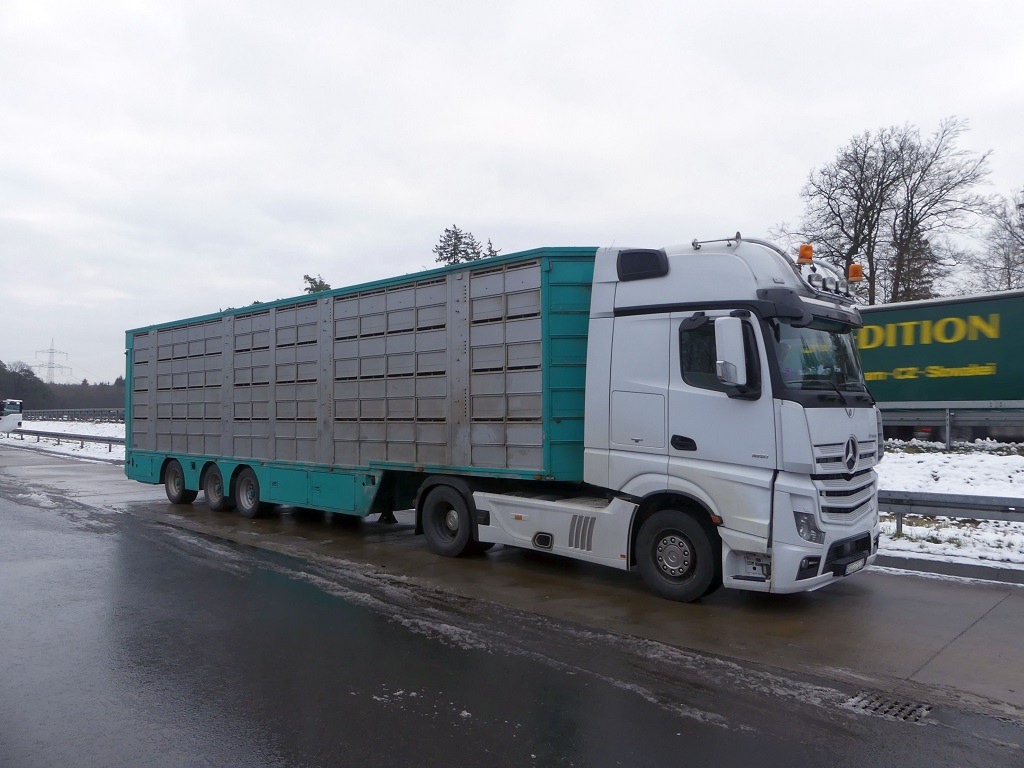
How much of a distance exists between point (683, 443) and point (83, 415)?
65432mm

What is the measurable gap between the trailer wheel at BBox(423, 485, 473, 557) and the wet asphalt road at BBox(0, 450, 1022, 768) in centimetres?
155

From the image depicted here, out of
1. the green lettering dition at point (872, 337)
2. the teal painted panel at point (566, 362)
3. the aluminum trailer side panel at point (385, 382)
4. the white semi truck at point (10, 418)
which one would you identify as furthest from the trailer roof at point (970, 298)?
the white semi truck at point (10, 418)

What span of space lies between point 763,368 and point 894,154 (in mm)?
35974

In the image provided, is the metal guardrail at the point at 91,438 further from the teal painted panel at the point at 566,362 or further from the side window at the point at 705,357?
the side window at the point at 705,357

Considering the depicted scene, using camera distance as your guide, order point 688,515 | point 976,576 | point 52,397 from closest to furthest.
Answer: point 688,515
point 976,576
point 52,397

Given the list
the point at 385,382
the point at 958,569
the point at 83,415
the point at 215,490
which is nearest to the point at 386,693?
the point at 385,382

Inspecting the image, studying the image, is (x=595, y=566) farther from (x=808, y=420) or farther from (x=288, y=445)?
(x=288, y=445)

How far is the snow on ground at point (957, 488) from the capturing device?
8.94 m

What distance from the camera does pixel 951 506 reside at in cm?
911

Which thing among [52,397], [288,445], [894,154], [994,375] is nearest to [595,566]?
[288,445]

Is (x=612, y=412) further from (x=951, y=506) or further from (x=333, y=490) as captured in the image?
(x=333, y=490)

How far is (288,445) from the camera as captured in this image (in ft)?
38.7

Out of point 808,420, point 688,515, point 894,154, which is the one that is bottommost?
point 688,515

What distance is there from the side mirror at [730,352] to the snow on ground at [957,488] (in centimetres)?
405
